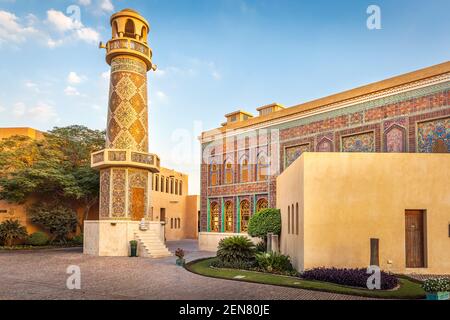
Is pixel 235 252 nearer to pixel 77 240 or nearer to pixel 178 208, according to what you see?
pixel 77 240

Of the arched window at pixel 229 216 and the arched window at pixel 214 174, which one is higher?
the arched window at pixel 214 174

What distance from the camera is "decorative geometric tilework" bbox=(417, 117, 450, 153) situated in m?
16.0

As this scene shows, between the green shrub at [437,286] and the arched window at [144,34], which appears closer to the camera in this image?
the green shrub at [437,286]

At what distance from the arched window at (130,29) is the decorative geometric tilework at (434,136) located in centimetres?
1630

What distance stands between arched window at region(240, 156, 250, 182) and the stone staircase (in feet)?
21.0

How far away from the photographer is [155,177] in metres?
38.0

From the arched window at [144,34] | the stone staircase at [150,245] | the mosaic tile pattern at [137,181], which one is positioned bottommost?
the stone staircase at [150,245]

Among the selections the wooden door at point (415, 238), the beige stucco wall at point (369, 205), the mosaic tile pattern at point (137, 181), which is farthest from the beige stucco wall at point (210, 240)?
the wooden door at point (415, 238)

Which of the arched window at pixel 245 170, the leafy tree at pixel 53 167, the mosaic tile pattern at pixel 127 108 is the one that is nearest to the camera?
the mosaic tile pattern at pixel 127 108

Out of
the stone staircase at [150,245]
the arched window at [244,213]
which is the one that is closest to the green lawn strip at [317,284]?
the stone staircase at [150,245]

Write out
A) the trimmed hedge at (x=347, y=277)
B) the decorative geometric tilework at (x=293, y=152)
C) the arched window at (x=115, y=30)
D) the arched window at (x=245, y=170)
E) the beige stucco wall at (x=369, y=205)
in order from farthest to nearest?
the arched window at (x=245, y=170), the arched window at (x=115, y=30), the decorative geometric tilework at (x=293, y=152), the beige stucco wall at (x=369, y=205), the trimmed hedge at (x=347, y=277)

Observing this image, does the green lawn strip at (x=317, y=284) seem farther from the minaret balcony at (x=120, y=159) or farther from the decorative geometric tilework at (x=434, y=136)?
the minaret balcony at (x=120, y=159)

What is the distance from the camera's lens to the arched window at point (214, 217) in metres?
26.0

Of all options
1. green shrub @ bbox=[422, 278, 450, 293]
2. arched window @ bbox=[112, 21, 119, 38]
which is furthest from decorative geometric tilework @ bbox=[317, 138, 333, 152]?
arched window @ bbox=[112, 21, 119, 38]
